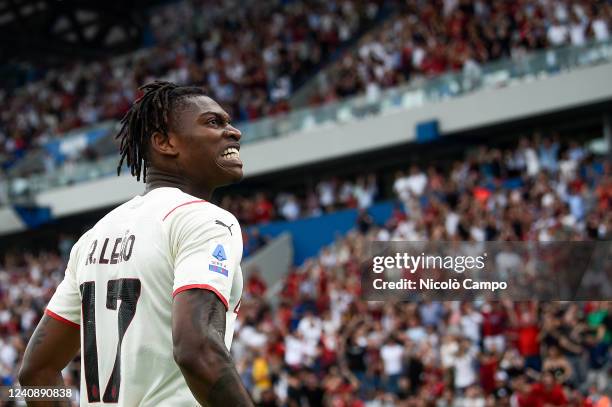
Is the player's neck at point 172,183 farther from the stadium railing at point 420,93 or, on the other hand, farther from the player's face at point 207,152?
the stadium railing at point 420,93

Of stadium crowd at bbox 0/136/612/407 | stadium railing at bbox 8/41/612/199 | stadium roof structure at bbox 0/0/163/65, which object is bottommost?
stadium crowd at bbox 0/136/612/407

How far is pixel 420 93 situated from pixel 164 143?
59.4ft

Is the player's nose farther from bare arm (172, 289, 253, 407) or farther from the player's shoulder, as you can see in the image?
bare arm (172, 289, 253, 407)

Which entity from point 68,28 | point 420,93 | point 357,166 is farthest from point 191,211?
point 68,28

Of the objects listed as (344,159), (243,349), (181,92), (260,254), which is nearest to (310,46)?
(344,159)

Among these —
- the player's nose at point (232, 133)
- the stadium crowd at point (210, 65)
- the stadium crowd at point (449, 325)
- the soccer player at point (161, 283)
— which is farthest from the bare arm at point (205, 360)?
the stadium crowd at point (210, 65)

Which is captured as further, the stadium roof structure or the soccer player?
the stadium roof structure

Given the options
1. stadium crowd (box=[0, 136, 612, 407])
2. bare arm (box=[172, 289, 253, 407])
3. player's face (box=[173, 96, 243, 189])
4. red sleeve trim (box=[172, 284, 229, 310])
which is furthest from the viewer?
stadium crowd (box=[0, 136, 612, 407])

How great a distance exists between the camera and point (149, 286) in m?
3.11

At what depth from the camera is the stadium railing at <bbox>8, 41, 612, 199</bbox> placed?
62.0ft

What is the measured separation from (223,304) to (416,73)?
18.8m

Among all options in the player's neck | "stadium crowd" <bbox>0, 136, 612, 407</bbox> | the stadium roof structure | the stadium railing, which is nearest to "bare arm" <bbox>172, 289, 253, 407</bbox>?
the player's neck

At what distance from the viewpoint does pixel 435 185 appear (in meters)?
18.1

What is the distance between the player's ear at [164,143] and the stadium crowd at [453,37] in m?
16.1
